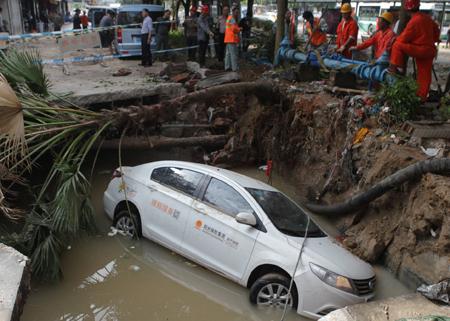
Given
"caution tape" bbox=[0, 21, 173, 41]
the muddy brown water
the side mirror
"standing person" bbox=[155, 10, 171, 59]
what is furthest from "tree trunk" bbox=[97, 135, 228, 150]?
"standing person" bbox=[155, 10, 171, 59]

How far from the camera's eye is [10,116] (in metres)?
6.80

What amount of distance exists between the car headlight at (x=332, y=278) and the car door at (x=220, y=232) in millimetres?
923

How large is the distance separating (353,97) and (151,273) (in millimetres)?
5897

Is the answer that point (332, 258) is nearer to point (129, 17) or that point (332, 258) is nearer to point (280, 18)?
point (280, 18)

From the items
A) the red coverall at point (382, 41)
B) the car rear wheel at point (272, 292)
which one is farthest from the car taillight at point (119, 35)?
the car rear wheel at point (272, 292)

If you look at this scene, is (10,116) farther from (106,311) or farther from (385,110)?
(385,110)

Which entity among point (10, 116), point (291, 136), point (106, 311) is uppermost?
point (10, 116)

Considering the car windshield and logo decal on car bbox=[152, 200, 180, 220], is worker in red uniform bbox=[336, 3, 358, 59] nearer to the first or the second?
the car windshield

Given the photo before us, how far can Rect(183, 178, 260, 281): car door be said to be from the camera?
6414 millimetres

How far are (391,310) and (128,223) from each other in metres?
4.52

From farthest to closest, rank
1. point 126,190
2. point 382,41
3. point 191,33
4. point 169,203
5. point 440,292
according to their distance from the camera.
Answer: point 191,33 < point 382,41 < point 126,190 < point 169,203 < point 440,292

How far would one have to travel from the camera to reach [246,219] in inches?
248

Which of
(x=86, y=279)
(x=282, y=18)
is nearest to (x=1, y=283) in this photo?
(x=86, y=279)

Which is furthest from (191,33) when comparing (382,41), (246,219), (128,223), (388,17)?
→ (246,219)
